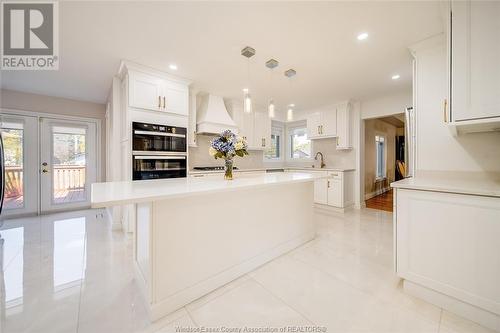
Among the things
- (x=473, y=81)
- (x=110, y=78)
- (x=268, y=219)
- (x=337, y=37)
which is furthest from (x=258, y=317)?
(x=110, y=78)

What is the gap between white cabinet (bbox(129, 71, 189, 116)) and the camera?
9.19ft

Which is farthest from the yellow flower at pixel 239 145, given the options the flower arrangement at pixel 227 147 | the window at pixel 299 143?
the window at pixel 299 143

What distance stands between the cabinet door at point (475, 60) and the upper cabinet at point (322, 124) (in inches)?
125

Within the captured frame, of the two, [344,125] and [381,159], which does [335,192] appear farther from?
[381,159]

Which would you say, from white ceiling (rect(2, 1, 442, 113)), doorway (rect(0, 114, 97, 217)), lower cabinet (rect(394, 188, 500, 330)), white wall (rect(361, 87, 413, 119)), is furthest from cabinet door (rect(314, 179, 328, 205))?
doorway (rect(0, 114, 97, 217))

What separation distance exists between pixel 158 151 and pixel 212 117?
134 cm

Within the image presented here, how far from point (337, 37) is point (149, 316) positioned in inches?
123

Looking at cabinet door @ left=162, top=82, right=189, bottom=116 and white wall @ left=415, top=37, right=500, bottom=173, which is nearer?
white wall @ left=415, top=37, right=500, bottom=173

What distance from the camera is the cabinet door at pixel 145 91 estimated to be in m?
2.79

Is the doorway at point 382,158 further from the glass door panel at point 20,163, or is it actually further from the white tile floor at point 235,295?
the glass door panel at point 20,163

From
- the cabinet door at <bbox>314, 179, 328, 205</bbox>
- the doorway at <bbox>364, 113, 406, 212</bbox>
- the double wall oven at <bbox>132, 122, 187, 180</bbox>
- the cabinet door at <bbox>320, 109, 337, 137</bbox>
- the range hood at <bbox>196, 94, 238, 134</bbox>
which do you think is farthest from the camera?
the doorway at <bbox>364, 113, 406, 212</bbox>

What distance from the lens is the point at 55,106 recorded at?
430 centimetres

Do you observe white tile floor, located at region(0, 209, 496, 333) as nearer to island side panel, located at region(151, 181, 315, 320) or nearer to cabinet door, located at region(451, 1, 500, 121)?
island side panel, located at region(151, 181, 315, 320)

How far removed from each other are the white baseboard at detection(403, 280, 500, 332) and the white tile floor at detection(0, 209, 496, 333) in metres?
0.05
